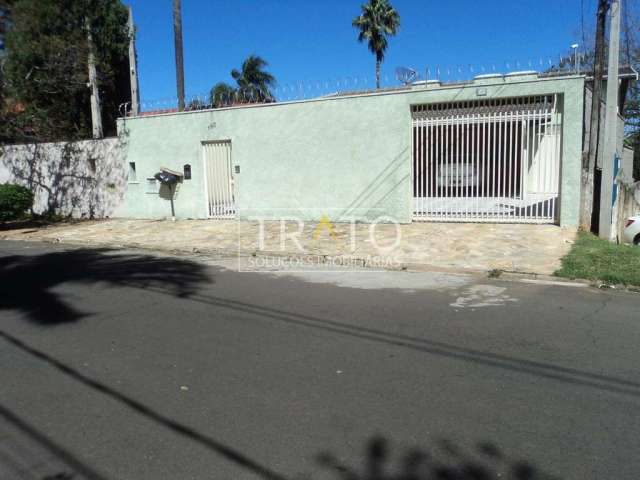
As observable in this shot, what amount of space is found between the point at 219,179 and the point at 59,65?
7526mm

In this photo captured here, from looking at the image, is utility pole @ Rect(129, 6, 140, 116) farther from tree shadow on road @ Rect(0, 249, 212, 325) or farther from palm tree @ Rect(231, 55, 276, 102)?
palm tree @ Rect(231, 55, 276, 102)

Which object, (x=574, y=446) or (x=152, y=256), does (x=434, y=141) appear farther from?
(x=574, y=446)

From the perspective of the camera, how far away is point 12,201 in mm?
15680

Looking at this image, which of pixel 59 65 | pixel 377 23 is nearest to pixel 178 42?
pixel 59 65

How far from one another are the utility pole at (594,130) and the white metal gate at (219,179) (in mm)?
8776

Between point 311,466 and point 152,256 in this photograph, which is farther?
point 152,256

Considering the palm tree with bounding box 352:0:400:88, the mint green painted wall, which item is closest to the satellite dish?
the mint green painted wall

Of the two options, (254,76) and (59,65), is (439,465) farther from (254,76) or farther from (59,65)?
(254,76)

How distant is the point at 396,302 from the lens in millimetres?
6707

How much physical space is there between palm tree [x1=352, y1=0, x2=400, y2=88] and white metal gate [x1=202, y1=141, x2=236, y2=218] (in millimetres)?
25685

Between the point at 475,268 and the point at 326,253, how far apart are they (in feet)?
9.43

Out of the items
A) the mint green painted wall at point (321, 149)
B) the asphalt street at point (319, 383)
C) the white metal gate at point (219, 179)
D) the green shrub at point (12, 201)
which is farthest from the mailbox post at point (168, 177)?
the asphalt street at point (319, 383)

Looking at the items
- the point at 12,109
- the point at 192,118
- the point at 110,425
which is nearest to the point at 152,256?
the point at 192,118

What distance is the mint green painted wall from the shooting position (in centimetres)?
1127
